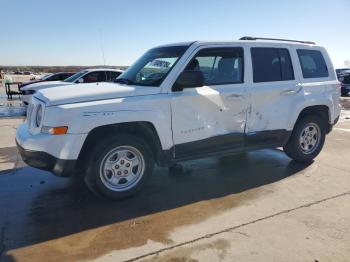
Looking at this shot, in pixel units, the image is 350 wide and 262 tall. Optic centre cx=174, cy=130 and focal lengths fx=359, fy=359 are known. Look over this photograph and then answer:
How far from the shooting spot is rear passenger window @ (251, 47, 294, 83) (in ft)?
17.9

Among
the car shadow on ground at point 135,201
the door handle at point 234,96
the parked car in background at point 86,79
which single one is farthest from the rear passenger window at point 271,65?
the parked car in background at point 86,79

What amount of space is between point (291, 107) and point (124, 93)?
283cm

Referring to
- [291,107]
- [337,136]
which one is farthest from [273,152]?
[337,136]

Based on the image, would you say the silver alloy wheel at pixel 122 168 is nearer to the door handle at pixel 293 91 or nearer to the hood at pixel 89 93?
the hood at pixel 89 93

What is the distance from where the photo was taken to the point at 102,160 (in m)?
4.37

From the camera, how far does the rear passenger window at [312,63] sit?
6.04 meters

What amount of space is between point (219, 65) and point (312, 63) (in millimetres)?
2016

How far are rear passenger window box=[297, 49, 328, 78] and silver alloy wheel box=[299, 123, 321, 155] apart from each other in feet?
2.88

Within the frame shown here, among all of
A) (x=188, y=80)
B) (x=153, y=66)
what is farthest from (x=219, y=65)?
(x=153, y=66)

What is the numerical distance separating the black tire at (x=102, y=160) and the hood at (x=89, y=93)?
52 cm

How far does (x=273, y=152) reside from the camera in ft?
23.4

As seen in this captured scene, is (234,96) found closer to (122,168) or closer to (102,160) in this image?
(122,168)

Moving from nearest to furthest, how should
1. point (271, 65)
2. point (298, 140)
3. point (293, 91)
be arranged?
point (271, 65), point (293, 91), point (298, 140)

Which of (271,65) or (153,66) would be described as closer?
(153,66)
